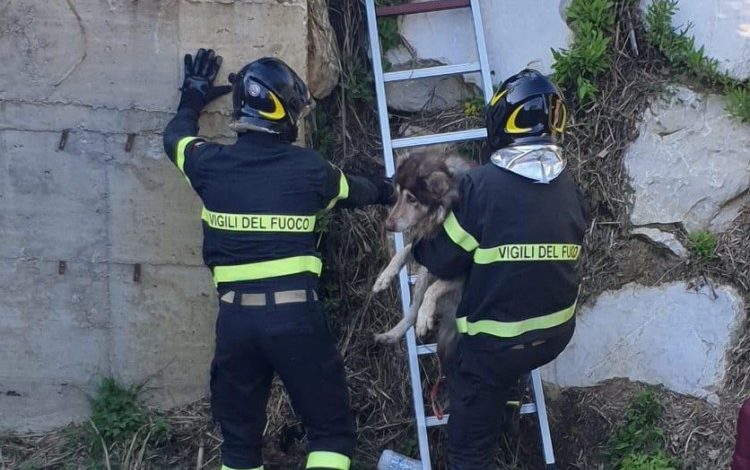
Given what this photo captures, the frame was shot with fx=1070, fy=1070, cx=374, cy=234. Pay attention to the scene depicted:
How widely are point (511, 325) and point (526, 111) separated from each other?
0.88 meters

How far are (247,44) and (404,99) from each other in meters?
0.97

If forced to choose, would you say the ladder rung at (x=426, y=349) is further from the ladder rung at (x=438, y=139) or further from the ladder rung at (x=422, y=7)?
the ladder rung at (x=422, y=7)

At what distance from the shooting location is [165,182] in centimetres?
539

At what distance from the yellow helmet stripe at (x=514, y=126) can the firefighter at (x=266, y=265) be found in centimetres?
79

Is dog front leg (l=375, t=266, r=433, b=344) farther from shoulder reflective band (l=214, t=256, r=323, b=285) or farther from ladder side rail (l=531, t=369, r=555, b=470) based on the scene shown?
ladder side rail (l=531, t=369, r=555, b=470)

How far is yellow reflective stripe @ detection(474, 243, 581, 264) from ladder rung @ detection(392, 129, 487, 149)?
1151 mm

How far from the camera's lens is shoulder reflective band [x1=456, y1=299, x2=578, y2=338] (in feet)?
14.4

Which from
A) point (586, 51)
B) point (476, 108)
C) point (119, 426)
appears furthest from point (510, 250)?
point (119, 426)

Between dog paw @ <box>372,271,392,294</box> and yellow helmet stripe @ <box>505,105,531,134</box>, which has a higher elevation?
yellow helmet stripe @ <box>505,105,531,134</box>

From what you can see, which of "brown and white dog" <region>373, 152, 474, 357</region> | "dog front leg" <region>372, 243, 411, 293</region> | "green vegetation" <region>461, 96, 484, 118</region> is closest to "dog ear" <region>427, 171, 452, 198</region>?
"brown and white dog" <region>373, 152, 474, 357</region>

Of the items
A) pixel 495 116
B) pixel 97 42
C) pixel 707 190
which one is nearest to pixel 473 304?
pixel 495 116

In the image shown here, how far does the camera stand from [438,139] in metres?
5.39

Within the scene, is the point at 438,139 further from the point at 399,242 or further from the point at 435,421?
the point at 435,421

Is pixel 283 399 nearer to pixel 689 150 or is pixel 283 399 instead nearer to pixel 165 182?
pixel 165 182
